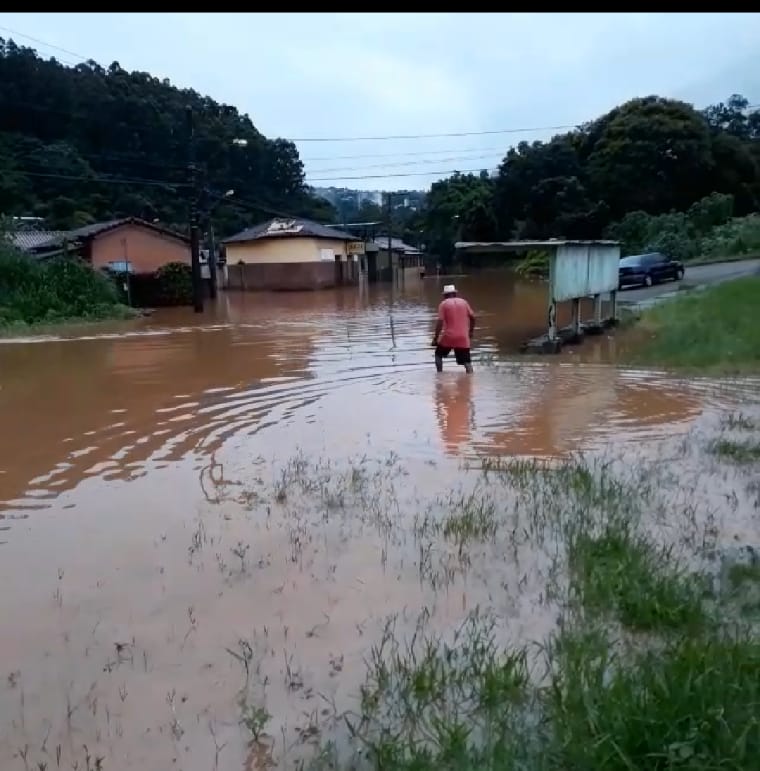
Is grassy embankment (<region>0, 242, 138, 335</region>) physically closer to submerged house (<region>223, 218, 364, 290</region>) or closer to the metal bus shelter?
the metal bus shelter

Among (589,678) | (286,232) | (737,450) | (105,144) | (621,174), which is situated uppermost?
(105,144)

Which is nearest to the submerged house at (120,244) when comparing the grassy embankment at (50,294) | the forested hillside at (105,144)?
the forested hillside at (105,144)

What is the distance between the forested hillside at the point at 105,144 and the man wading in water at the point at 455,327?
29115 millimetres

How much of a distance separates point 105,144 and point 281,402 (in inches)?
1811

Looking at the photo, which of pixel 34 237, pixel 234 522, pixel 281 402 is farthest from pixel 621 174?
pixel 234 522

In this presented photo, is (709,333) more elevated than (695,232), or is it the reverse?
(695,232)

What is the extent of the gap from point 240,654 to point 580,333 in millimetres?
16883

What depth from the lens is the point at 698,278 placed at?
109 ft

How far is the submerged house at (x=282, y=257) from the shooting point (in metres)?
47.6

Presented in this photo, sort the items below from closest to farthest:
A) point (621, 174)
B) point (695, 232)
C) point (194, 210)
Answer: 1. point (194, 210)
2. point (695, 232)
3. point (621, 174)

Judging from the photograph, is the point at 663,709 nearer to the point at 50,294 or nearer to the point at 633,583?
the point at 633,583

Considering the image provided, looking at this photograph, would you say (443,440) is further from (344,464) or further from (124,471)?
(124,471)

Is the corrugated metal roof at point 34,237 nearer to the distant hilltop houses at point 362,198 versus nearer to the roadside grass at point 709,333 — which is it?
the roadside grass at point 709,333

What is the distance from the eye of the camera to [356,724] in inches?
139
